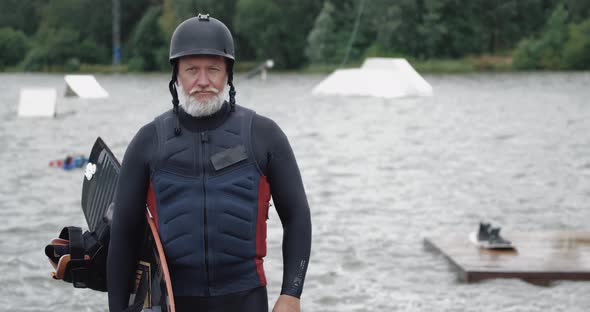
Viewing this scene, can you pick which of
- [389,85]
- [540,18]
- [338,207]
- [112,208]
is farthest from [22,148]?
[540,18]

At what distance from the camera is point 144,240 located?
366 centimetres

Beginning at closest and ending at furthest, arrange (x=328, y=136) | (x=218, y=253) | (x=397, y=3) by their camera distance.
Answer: (x=218, y=253) → (x=328, y=136) → (x=397, y=3)

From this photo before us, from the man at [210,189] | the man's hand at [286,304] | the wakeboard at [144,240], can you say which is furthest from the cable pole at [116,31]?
the man's hand at [286,304]

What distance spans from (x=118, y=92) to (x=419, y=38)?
32.2m

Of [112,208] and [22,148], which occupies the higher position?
[112,208]

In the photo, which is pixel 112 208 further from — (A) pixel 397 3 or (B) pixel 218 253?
(A) pixel 397 3

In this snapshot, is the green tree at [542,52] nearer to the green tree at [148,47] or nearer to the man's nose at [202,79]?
the green tree at [148,47]

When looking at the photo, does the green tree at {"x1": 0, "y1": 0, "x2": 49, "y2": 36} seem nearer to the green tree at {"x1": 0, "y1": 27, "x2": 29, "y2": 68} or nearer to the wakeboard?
the green tree at {"x1": 0, "y1": 27, "x2": 29, "y2": 68}

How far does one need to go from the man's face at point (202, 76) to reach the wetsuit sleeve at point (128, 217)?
0.22m

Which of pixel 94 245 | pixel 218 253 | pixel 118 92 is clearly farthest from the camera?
pixel 118 92

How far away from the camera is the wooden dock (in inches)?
375

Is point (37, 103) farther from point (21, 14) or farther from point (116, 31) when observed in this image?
point (21, 14)

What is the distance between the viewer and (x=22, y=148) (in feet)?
85.4

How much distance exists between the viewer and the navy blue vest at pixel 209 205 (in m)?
3.48
